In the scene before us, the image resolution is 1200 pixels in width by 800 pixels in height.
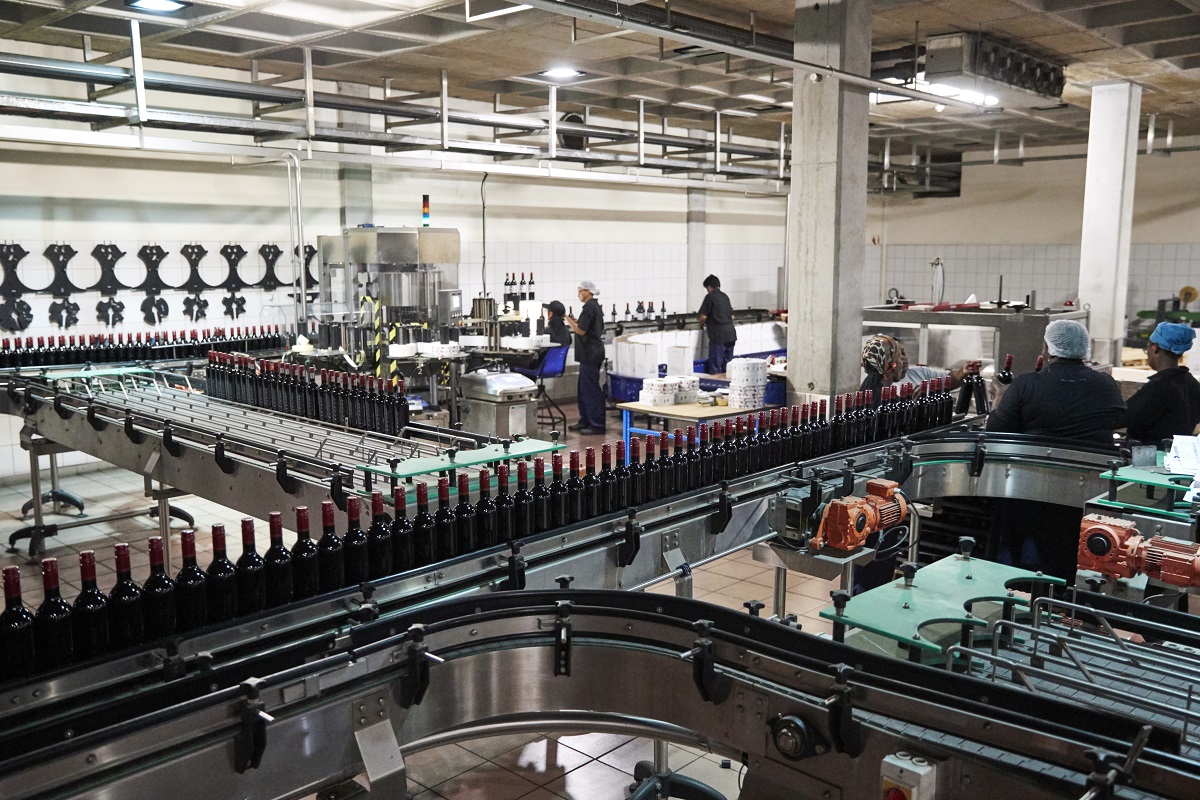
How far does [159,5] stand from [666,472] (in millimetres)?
3899

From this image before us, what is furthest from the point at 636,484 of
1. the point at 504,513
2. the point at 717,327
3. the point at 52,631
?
the point at 717,327

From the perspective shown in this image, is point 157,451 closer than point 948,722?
No

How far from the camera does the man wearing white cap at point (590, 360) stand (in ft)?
30.5

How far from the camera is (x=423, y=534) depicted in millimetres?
2736

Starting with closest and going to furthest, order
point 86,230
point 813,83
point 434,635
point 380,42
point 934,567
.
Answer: point 434,635 < point 934,567 < point 813,83 < point 380,42 < point 86,230

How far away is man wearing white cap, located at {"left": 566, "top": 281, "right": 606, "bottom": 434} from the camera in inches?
365

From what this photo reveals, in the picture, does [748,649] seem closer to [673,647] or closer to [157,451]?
[673,647]

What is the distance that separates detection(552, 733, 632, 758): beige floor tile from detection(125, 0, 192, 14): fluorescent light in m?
4.19

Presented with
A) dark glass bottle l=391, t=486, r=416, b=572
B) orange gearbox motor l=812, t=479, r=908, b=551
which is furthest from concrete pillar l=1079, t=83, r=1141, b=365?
dark glass bottle l=391, t=486, r=416, b=572

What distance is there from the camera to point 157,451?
14.0 feet

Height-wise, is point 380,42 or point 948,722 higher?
point 380,42

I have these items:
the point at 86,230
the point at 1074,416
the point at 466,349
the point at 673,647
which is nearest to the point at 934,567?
the point at 673,647

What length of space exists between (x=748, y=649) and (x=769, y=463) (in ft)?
6.70

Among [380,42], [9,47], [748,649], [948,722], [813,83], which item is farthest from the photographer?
[9,47]
